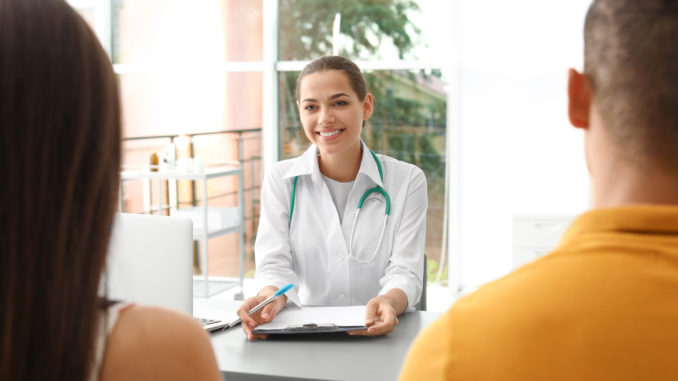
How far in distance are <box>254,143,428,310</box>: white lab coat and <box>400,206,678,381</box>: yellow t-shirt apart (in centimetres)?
139

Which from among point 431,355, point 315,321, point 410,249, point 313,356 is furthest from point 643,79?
point 410,249

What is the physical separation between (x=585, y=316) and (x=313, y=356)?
93 centimetres

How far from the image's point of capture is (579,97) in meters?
0.71

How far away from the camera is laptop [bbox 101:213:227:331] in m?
1.47

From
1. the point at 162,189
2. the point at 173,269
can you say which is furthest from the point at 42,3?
the point at 162,189

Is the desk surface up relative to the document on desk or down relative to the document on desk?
down

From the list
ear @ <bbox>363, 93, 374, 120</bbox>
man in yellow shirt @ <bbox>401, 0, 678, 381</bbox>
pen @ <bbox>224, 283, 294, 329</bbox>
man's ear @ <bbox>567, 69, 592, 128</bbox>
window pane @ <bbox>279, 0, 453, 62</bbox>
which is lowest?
pen @ <bbox>224, 283, 294, 329</bbox>

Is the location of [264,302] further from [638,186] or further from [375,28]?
[375,28]

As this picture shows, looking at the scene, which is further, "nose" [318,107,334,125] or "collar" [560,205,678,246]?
"nose" [318,107,334,125]

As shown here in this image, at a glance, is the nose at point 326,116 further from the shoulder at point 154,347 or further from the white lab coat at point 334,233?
the shoulder at point 154,347

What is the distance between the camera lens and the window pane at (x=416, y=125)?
4.48 meters

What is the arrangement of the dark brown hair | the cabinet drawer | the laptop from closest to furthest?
1. the dark brown hair
2. the laptop
3. the cabinet drawer

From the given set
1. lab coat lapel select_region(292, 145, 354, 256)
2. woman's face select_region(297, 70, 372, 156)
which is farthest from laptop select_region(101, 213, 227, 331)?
woman's face select_region(297, 70, 372, 156)

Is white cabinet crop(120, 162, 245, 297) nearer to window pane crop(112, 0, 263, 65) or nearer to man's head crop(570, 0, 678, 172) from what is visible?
window pane crop(112, 0, 263, 65)
